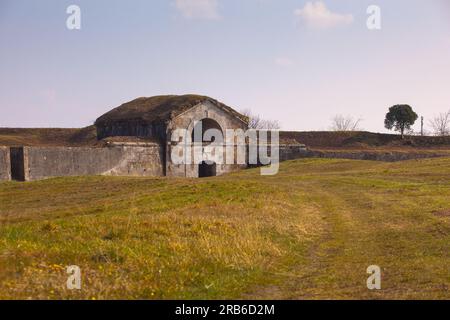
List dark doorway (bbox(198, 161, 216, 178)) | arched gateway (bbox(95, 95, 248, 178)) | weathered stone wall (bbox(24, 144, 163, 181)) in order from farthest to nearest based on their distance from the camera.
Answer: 1. dark doorway (bbox(198, 161, 216, 178))
2. arched gateway (bbox(95, 95, 248, 178))
3. weathered stone wall (bbox(24, 144, 163, 181))

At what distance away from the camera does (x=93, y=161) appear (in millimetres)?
33062

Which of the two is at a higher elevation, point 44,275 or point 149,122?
point 149,122

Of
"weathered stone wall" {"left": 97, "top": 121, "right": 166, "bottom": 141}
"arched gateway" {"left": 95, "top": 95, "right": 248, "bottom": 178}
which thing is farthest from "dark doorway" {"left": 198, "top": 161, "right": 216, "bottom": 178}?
"weathered stone wall" {"left": 97, "top": 121, "right": 166, "bottom": 141}

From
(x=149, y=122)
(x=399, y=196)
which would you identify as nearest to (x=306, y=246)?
(x=399, y=196)

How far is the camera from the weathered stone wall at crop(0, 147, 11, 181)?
91.5 ft

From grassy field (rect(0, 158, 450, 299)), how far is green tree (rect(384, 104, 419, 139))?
33.2 metres

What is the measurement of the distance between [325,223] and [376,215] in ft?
7.25

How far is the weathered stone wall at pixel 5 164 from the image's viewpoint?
27.9 meters

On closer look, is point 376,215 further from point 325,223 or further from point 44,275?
point 44,275

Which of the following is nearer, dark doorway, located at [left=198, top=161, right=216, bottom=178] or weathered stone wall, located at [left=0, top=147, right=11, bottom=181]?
weathered stone wall, located at [left=0, top=147, right=11, bottom=181]

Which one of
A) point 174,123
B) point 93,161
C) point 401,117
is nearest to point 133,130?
point 174,123

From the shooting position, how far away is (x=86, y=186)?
83.7 feet

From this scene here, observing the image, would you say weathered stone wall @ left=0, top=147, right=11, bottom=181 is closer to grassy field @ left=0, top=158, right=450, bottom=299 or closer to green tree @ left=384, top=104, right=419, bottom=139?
grassy field @ left=0, top=158, right=450, bottom=299
